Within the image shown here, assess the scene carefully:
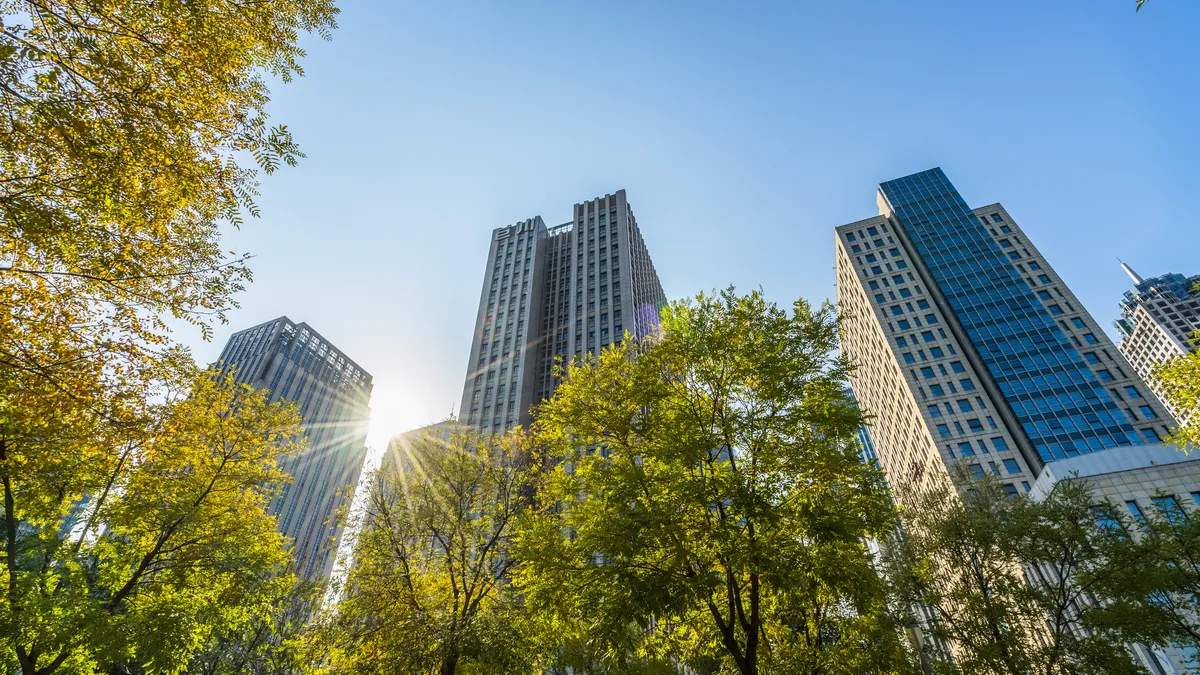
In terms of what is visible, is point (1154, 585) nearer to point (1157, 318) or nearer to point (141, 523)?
point (141, 523)

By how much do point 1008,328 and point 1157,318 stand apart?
130 m

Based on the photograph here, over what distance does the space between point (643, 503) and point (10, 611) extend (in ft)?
42.4

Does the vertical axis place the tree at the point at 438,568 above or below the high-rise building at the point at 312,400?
below

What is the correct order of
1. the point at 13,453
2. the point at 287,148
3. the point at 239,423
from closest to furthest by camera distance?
the point at 287,148
the point at 13,453
the point at 239,423

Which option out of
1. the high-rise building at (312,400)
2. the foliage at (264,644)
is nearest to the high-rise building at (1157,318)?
the foliage at (264,644)

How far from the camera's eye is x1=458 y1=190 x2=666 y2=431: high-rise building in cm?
6962

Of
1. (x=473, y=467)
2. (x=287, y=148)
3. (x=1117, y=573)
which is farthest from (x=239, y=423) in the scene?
(x=1117, y=573)

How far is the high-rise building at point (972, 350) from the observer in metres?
57.1

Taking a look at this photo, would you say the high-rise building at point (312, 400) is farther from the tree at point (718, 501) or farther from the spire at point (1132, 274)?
the spire at point (1132, 274)

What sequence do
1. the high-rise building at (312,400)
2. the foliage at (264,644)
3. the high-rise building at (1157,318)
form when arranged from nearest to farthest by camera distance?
the foliage at (264,644)
the high-rise building at (312,400)
the high-rise building at (1157,318)

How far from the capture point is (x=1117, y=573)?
47.3ft

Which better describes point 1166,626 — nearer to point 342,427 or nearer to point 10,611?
point 10,611

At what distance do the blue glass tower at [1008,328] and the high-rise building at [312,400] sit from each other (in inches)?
4336

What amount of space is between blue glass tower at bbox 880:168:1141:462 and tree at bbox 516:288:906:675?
65.2 meters
